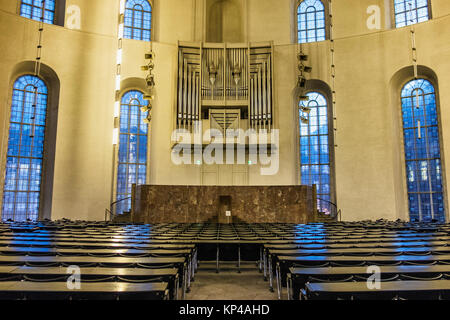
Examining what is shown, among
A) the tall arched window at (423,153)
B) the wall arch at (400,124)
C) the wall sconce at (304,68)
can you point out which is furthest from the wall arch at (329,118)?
the tall arched window at (423,153)

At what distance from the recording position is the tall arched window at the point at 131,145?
16.9m

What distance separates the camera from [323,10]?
18.4 m

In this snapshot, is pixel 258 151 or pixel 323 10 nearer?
pixel 258 151

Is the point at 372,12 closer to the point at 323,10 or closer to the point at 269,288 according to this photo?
the point at 323,10

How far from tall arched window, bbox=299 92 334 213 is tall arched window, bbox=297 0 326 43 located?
2969 millimetres

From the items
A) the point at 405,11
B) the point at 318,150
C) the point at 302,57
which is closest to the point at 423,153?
the point at 318,150

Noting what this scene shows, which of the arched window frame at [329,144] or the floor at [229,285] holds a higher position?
the arched window frame at [329,144]

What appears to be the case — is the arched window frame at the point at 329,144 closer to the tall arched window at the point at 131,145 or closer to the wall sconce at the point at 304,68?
the wall sconce at the point at 304,68

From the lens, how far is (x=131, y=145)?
17.3 meters

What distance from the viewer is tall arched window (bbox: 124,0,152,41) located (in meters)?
17.8

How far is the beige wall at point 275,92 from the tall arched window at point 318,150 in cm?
61

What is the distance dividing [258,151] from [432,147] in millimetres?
7765

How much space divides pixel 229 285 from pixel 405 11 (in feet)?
53.9
